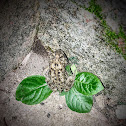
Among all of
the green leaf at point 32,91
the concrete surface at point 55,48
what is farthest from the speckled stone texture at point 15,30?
the green leaf at point 32,91

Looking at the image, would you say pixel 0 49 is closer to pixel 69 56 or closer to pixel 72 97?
pixel 69 56

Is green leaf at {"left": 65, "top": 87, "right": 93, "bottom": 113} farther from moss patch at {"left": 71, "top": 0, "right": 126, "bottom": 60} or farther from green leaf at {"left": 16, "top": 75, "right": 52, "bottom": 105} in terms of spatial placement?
moss patch at {"left": 71, "top": 0, "right": 126, "bottom": 60}

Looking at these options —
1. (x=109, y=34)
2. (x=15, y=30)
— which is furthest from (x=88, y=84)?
(x=15, y=30)

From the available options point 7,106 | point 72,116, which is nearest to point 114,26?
point 72,116

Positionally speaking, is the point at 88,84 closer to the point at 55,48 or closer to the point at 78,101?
the point at 78,101

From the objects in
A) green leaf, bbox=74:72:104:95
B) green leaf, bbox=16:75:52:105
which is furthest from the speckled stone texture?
green leaf, bbox=74:72:104:95

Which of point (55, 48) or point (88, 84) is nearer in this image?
point (88, 84)
